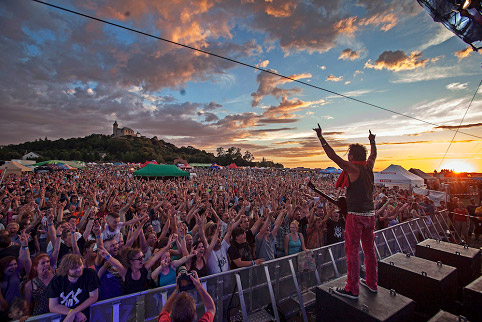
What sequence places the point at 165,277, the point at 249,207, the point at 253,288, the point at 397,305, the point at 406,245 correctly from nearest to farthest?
the point at 397,305, the point at 165,277, the point at 253,288, the point at 406,245, the point at 249,207

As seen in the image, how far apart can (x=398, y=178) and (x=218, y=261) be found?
59.6 feet

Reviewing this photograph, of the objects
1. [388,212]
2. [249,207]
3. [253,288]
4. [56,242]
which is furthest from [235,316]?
[388,212]

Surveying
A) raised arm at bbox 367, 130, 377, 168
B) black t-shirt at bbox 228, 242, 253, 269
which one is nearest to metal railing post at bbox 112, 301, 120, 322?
black t-shirt at bbox 228, 242, 253, 269

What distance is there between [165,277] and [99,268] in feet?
3.30

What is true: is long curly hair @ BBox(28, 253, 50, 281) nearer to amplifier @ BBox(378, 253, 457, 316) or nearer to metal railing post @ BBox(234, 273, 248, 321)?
metal railing post @ BBox(234, 273, 248, 321)

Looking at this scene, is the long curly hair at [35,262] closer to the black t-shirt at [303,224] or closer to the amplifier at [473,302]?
the amplifier at [473,302]

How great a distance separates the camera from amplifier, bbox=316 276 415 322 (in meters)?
2.13

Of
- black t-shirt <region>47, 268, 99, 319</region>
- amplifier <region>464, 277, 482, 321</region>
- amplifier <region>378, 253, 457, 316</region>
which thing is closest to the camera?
amplifier <region>464, 277, 482, 321</region>

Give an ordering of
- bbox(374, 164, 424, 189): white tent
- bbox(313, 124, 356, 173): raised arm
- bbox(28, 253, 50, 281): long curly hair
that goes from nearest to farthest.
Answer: bbox(313, 124, 356, 173): raised arm → bbox(28, 253, 50, 281): long curly hair → bbox(374, 164, 424, 189): white tent

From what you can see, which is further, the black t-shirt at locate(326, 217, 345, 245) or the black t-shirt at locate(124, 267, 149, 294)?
the black t-shirt at locate(326, 217, 345, 245)

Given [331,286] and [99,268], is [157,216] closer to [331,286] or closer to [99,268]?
[99,268]

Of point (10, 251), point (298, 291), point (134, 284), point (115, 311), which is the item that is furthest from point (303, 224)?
point (10, 251)

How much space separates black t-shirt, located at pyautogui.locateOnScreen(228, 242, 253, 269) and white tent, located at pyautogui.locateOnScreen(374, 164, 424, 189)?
17.4m

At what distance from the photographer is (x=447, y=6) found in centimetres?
774
